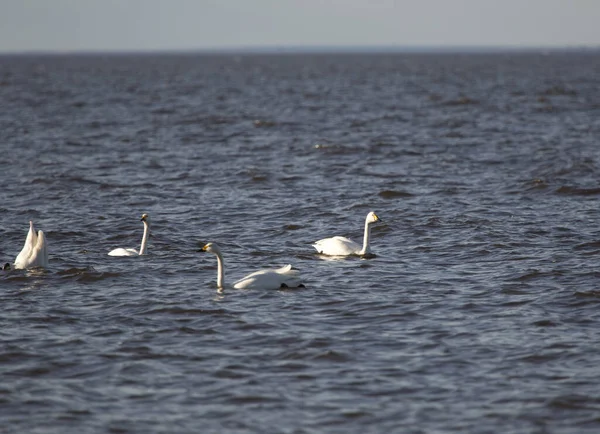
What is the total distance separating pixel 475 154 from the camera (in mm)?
33312

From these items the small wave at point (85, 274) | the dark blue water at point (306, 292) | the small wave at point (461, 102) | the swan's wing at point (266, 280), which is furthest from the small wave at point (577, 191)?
the small wave at point (461, 102)

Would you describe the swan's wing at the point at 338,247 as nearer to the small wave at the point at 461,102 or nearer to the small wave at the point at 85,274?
the small wave at the point at 85,274

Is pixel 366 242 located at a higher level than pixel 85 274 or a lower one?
higher

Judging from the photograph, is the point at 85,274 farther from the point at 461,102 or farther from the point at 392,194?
the point at 461,102

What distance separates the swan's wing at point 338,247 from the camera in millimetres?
18312

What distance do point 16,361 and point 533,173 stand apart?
1893cm

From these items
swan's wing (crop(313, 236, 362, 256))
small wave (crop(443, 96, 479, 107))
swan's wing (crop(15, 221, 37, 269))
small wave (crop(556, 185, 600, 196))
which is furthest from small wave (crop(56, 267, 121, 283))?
small wave (crop(443, 96, 479, 107))

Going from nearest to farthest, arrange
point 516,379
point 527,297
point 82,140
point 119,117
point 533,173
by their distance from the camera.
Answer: point 516,379, point 527,297, point 533,173, point 82,140, point 119,117

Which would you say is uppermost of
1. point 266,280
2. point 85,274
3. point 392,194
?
point 266,280

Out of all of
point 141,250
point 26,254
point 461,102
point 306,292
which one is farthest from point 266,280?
point 461,102

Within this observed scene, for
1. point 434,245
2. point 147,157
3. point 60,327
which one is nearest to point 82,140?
point 147,157

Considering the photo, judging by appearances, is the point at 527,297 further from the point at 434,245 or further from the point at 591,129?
the point at 591,129

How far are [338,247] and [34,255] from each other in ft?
17.6

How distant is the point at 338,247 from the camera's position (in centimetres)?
1833
